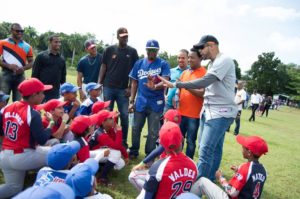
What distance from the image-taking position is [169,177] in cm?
312

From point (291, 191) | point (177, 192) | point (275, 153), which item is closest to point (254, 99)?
point (275, 153)

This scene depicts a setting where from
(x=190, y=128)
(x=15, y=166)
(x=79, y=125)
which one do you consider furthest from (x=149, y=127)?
(x=15, y=166)

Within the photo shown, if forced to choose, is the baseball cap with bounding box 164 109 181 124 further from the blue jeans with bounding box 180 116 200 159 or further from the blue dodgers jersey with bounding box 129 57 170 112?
the blue dodgers jersey with bounding box 129 57 170 112

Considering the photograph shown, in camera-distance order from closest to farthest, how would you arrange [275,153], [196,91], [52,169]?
[52,169], [196,91], [275,153]

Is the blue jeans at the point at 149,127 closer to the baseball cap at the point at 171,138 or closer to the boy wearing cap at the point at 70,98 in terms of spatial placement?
the boy wearing cap at the point at 70,98

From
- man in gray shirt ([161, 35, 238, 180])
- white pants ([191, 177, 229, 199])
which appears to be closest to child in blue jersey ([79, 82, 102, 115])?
man in gray shirt ([161, 35, 238, 180])

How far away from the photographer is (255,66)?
269 ft

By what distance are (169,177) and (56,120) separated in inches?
98.6

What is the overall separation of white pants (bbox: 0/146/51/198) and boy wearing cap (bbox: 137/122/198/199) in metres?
1.65

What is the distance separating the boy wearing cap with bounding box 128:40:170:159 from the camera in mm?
5691

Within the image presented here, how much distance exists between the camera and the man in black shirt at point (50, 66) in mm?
6616

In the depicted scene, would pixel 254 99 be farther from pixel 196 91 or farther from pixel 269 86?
pixel 269 86

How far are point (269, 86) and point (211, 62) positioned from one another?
80.5 meters

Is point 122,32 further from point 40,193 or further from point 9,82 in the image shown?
point 40,193
